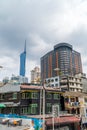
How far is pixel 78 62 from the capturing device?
5812 inches

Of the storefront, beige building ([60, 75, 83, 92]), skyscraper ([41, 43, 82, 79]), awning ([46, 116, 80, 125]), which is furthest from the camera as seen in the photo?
skyscraper ([41, 43, 82, 79])

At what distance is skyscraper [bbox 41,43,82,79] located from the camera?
441 feet

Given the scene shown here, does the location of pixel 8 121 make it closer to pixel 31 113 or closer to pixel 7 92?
pixel 31 113

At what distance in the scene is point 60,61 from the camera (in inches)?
5281

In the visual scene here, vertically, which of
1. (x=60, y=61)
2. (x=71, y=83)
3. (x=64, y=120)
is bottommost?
(x=64, y=120)

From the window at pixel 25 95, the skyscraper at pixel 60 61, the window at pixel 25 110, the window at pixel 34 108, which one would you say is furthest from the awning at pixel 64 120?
the skyscraper at pixel 60 61

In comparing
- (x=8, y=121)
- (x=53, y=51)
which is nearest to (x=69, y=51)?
(x=53, y=51)

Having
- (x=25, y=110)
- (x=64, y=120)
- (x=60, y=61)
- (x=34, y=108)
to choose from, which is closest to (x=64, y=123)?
(x=64, y=120)

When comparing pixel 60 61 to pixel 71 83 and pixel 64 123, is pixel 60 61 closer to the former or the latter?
pixel 71 83

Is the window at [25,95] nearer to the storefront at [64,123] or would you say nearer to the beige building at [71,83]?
the storefront at [64,123]

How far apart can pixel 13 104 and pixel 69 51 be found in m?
98.7

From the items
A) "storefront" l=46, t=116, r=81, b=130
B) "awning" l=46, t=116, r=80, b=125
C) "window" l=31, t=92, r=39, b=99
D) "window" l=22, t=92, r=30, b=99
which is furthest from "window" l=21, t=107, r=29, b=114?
"awning" l=46, t=116, r=80, b=125

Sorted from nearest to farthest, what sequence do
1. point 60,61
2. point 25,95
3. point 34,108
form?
point 25,95 < point 34,108 < point 60,61

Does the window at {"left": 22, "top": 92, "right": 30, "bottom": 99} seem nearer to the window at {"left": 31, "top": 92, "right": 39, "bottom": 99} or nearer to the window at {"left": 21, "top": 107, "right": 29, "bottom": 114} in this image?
the window at {"left": 31, "top": 92, "right": 39, "bottom": 99}
